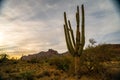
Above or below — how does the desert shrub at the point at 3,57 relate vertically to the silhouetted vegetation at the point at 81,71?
above

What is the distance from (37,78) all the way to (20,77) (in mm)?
1006

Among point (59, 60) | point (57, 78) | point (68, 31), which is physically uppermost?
point (68, 31)

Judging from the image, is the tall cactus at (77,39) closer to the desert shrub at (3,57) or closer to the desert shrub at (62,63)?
the desert shrub at (62,63)

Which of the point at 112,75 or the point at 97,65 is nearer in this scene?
the point at 112,75

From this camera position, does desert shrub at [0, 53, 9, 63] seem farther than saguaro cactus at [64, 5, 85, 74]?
Yes

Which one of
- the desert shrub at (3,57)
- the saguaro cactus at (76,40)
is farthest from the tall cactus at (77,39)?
the desert shrub at (3,57)

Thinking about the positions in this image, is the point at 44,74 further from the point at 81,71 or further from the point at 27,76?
the point at 81,71

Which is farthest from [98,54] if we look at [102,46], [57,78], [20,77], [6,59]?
[6,59]

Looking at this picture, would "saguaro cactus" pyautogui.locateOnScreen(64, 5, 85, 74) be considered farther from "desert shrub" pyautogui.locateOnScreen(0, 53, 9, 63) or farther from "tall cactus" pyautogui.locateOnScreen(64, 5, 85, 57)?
"desert shrub" pyautogui.locateOnScreen(0, 53, 9, 63)

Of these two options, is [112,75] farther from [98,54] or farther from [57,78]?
[98,54]

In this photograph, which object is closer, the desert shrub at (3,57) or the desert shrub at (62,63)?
the desert shrub at (62,63)

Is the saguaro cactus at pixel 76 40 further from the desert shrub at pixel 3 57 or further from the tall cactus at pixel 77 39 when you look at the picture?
the desert shrub at pixel 3 57

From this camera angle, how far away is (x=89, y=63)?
16.7 metres

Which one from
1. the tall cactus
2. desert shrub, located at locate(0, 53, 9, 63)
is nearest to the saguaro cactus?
the tall cactus
